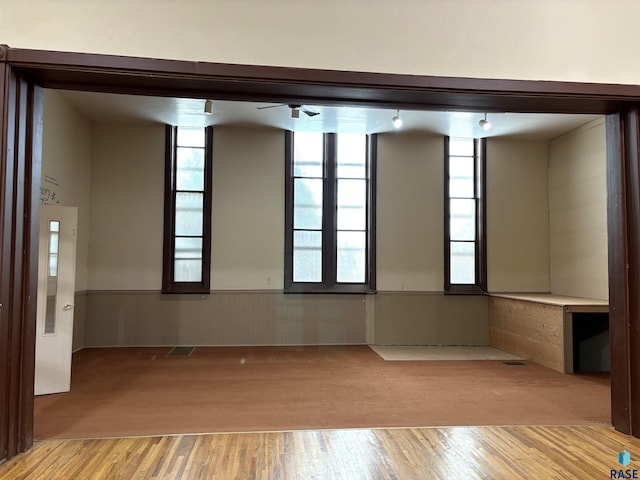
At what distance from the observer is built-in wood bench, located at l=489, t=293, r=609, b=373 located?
5.03 m

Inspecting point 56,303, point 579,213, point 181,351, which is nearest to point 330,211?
point 181,351

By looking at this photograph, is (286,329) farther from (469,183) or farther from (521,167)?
(521,167)

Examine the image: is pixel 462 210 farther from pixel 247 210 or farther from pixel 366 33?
pixel 366 33

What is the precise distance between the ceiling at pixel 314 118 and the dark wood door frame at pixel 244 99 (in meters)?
2.67

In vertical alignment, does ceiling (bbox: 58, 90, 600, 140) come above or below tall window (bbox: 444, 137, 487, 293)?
above

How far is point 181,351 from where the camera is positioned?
19.9ft

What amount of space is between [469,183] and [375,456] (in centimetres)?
536

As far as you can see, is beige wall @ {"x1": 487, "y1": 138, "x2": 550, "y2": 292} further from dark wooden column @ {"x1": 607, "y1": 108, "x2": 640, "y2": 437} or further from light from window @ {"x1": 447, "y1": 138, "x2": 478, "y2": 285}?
dark wooden column @ {"x1": 607, "y1": 108, "x2": 640, "y2": 437}

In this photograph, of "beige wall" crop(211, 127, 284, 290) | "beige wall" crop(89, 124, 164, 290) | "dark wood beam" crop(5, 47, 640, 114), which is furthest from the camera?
"beige wall" crop(211, 127, 284, 290)

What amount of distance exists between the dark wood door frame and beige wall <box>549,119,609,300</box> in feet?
9.78

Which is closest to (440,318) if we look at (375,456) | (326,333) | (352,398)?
(326,333)

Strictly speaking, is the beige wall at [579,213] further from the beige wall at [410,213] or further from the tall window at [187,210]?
the tall window at [187,210]

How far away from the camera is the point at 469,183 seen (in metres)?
7.07

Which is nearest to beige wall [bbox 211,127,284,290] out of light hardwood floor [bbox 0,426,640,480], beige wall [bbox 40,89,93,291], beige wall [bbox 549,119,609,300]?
beige wall [bbox 40,89,93,291]
